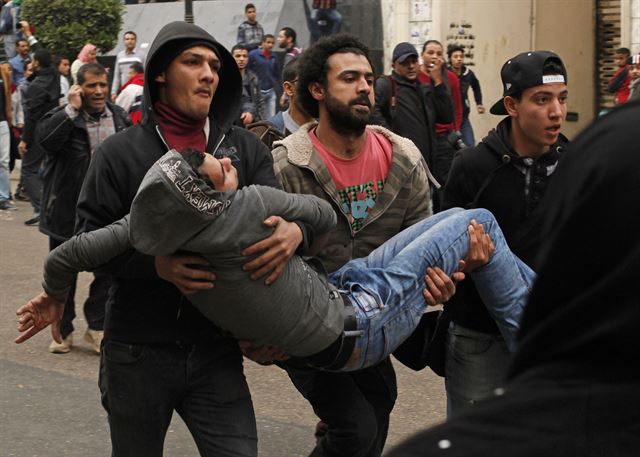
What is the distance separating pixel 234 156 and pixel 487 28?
55.7ft

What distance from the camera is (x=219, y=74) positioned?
4379mm

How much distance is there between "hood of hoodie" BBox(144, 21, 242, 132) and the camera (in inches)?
162

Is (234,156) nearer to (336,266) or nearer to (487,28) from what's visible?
(336,266)

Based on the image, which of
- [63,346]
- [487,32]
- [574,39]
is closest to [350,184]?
[63,346]

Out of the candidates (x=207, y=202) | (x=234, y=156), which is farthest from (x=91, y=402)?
(x=207, y=202)

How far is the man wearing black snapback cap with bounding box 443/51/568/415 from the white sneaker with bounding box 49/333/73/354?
13.4 feet

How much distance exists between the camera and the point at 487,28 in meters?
20.6

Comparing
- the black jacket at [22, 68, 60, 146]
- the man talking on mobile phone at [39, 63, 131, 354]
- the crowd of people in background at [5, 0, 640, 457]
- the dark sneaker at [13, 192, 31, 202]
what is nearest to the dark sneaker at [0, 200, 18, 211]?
the dark sneaker at [13, 192, 31, 202]

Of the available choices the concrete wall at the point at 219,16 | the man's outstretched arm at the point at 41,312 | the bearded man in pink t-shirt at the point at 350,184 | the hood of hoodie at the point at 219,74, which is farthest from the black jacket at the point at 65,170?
the concrete wall at the point at 219,16

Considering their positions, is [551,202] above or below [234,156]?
above

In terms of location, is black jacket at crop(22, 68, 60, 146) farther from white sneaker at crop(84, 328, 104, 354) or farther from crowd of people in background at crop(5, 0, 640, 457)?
crowd of people in background at crop(5, 0, 640, 457)

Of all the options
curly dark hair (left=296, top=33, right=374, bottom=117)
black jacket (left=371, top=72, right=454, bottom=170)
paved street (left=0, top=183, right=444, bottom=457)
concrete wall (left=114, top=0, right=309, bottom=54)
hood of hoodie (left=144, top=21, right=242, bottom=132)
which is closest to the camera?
hood of hoodie (left=144, top=21, right=242, bottom=132)

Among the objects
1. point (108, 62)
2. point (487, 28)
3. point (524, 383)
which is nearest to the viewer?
point (524, 383)

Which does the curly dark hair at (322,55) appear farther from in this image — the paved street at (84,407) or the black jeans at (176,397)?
the paved street at (84,407)
